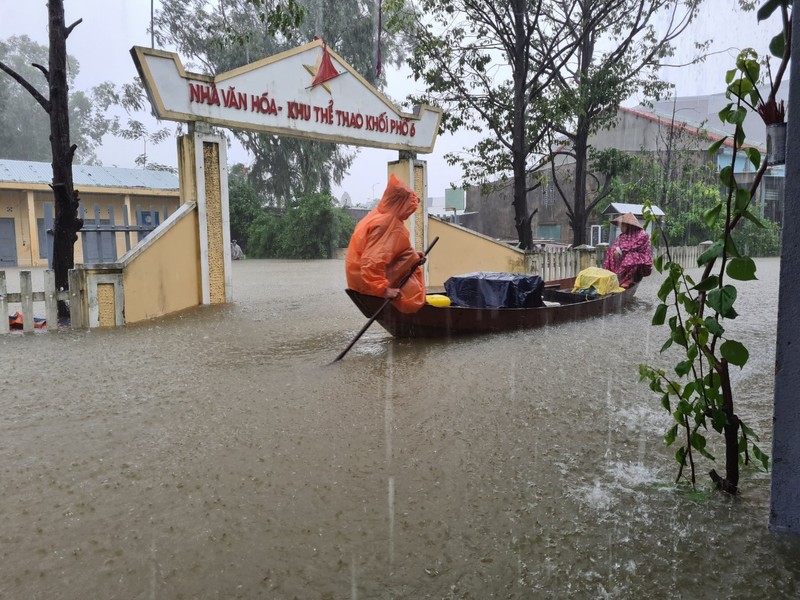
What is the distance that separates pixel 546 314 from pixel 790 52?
5.90 meters

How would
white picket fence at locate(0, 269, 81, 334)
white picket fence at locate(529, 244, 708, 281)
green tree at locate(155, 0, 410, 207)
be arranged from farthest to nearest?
1. green tree at locate(155, 0, 410, 207)
2. white picket fence at locate(529, 244, 708, 281)
3. white picket fence at locate(0, 269, 81, 334)

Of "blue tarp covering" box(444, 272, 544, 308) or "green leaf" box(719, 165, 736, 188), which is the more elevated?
"green leaf" box(719, 165, 736, 188)

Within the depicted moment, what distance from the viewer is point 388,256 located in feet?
22.4

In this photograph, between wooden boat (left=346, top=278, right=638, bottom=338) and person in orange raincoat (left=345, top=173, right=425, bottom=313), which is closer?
person in orange raincoat (left=345, top=173, right=425, bottom=313)

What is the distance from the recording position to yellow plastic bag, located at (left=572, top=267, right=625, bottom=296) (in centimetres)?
960

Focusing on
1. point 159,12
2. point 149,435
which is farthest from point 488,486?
point 159,12

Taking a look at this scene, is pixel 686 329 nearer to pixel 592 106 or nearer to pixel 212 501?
pixel 212 501

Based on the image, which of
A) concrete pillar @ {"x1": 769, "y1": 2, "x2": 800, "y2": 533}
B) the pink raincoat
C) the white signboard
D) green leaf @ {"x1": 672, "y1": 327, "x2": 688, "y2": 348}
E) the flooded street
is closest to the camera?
concrete pillar @ {"x1": 769, "y1": 2, "x2": 800, "y2": 533}

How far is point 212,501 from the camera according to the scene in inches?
119

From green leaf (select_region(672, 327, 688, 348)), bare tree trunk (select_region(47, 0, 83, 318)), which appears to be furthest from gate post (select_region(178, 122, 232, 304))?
green leaf (select_region(672, 327, 688, 348))

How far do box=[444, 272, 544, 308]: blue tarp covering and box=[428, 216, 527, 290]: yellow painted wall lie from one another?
5.49 m

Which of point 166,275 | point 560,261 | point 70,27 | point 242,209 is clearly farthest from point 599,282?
point 242,209

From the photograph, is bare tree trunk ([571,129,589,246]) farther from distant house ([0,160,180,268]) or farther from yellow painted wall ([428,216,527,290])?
distant house ([0,160,180,268])

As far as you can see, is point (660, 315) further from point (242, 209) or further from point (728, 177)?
point (242, 209)
